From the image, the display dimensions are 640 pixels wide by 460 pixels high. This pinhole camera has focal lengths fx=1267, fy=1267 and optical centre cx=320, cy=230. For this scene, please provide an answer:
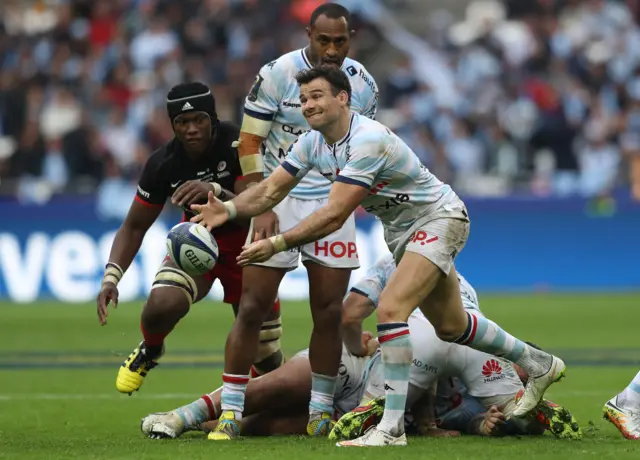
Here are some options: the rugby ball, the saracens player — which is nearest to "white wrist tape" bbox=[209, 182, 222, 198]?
the saracens player

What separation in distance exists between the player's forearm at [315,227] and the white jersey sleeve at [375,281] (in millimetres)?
1618

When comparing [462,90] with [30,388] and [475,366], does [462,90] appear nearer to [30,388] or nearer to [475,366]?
[30,388]

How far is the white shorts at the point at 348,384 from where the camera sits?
8.62m

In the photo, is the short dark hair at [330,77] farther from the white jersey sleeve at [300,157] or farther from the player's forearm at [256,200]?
the player's forearm at [256,200]

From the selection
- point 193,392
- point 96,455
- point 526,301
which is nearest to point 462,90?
point 526,301

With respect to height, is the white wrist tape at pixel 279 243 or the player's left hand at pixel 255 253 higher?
the white wrist tape at pixel 279 243

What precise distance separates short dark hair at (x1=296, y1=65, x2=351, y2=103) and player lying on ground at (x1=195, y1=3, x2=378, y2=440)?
0.89 meters

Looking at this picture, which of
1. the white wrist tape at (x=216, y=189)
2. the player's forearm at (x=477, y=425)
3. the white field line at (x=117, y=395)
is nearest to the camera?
the player's forearm at (x=477, y=425)

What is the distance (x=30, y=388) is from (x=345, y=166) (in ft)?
14.8

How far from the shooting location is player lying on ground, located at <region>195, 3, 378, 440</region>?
26.7ft

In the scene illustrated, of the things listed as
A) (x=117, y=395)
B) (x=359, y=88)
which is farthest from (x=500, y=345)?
(x=117, y=395)

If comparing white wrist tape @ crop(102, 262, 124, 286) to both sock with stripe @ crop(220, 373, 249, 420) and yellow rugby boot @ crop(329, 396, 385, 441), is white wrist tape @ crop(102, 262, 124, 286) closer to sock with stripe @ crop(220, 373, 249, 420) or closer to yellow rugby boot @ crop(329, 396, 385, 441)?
sock with stripe @ crop(220, 373, 249, 420)

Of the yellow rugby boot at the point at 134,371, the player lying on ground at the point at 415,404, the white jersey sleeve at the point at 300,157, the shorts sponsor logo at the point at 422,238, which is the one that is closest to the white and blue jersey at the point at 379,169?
the white jersey sleeve at the point at 300,157

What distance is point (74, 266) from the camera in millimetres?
19359
